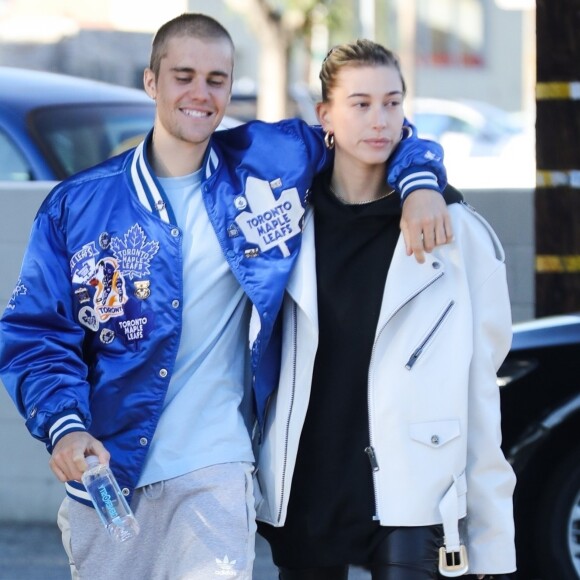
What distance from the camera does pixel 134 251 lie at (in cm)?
337

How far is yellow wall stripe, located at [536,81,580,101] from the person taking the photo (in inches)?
237

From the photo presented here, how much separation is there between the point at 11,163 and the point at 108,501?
3771 millimetres

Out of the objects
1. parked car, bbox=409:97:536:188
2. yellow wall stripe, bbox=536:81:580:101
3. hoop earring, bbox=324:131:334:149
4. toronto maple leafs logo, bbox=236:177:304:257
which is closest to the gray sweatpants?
toronto maple leafs logo, bbox=236:177:304:257

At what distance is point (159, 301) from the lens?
10.9ft

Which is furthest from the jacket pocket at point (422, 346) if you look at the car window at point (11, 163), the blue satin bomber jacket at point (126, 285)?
the car window at point (11, 163)

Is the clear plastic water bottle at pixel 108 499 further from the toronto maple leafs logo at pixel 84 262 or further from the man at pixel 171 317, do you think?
the toronto maple leafs logo at pixel 84 262

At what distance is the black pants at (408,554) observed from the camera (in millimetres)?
3400

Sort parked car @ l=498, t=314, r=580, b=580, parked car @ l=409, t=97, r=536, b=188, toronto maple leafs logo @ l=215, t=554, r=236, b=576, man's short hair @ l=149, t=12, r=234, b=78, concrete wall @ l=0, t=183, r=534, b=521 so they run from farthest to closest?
parked car @ l=409, t=97, r=536, b=188 → concrete wall @ l=0, t=183, r=534, b=521 → parked car @ l=498, t=314, r=580, b=580 → man's short hair @ l=149, t=12, r=234, b=78 → toronto maple leafs logo @ l=215, t=554, r=236, b=576

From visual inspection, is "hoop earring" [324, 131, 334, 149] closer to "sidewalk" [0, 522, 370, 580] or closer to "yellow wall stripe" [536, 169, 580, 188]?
"sidewalk" [0, 522, 370, 580]

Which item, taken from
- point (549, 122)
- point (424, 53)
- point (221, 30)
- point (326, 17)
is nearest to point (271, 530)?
point (221, 30)

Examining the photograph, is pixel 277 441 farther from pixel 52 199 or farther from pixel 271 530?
pixel 52 199

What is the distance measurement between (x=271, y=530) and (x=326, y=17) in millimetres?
18049

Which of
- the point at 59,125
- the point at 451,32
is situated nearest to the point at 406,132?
the point at 59,125

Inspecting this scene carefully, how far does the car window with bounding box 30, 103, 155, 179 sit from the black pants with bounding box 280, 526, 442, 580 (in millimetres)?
3527
